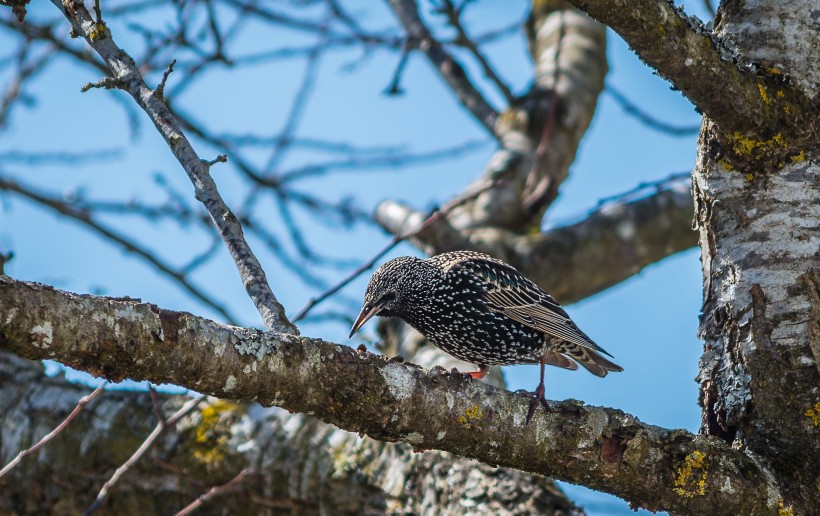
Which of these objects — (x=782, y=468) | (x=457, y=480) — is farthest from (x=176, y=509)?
(x=782, y=468)

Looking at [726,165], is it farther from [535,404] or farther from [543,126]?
[543,126]

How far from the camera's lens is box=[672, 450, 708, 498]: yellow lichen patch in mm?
2656

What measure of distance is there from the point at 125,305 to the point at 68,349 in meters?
0.16

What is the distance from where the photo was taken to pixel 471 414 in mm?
2582

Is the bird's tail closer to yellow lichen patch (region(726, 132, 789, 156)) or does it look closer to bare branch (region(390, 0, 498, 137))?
yellow lichen patch (region(726, 132, 789, 156))

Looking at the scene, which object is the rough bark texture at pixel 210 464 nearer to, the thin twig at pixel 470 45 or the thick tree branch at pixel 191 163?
the thick tree branch at pixel 191 163

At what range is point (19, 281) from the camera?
77.3 inches

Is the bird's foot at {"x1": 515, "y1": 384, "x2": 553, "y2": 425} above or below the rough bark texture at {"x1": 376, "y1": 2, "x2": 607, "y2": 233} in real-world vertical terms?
below

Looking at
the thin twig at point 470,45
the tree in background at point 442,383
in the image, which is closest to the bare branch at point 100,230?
the tree in background at point 442,383

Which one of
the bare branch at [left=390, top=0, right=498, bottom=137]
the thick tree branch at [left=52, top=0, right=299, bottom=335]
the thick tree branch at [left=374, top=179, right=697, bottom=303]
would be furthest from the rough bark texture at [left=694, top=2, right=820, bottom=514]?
the bare branch at [left=390, top=0, right=498, bottom=137]

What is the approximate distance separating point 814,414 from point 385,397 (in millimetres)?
1394

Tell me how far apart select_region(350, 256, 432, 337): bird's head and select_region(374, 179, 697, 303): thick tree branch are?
94cm

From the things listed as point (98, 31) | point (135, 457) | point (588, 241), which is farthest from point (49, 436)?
point (588, 241)

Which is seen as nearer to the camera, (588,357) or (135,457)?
(135,457)
